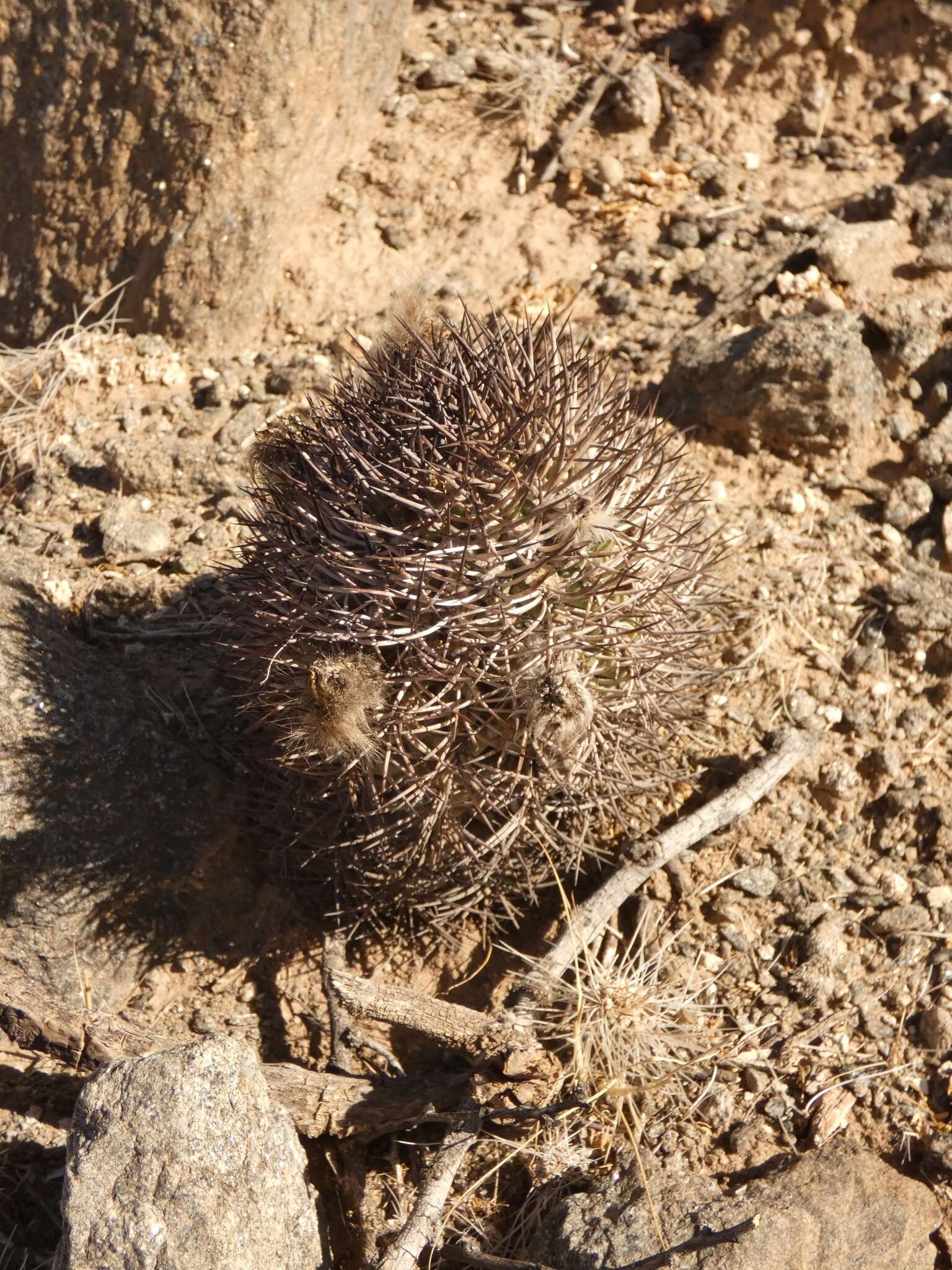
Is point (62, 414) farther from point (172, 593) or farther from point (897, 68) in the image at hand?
point (897, 68)

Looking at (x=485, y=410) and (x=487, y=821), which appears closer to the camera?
(x=485, y=410)

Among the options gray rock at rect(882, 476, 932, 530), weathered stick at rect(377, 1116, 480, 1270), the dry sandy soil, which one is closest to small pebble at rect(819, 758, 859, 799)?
the dry sandy soil

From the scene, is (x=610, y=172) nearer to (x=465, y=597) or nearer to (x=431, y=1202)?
(x=465, y=597)

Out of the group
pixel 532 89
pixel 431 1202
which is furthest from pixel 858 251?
pixel 431 1202

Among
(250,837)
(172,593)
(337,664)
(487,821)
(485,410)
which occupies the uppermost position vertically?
(485,410)

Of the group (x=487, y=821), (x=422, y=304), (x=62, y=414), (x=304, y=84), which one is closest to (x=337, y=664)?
(x=487, y=821)

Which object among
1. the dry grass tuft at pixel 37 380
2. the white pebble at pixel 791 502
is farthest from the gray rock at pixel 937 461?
the dry grass tuft at pixel 37 380

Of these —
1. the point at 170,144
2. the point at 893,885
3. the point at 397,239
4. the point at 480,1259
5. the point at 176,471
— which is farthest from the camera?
the point at 397,239
